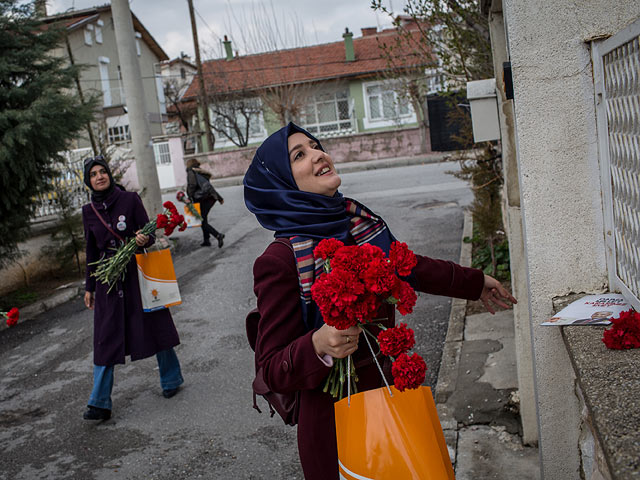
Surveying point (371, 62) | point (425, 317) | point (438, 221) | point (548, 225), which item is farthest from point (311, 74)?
point (548, 225)

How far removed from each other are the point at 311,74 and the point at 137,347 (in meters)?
33.6

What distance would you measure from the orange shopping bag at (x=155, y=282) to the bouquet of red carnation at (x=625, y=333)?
3938 millimetres

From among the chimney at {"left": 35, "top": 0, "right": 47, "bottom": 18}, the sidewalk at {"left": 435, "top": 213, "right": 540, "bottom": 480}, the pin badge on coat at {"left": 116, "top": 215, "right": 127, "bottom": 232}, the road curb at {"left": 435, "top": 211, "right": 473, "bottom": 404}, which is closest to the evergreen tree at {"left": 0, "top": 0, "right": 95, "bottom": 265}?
the chimney at {"left": 35, "top": 0, "right": 47, "bottom": 18}

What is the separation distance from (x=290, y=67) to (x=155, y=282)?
3394 cm

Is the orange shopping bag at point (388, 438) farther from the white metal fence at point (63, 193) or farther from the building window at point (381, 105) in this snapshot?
the building window at point (381, 105)

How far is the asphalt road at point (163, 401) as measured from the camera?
4.51 m

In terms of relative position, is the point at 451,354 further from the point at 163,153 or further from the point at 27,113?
the point at 163,153

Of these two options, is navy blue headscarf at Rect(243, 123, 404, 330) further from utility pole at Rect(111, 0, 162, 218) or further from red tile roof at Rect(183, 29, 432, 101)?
red tile roof at Rect(183, 29, 432, 101)

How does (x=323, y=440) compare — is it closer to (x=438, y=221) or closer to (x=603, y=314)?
(x=603, y=314)

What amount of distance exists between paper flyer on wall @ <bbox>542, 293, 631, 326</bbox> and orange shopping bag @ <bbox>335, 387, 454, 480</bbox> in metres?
0.75

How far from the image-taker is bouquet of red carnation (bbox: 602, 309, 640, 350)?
207 centimetres

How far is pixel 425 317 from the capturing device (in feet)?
23.0

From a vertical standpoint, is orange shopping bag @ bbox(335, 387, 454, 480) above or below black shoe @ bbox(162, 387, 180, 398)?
above

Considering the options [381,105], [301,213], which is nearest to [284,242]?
[301,213]
